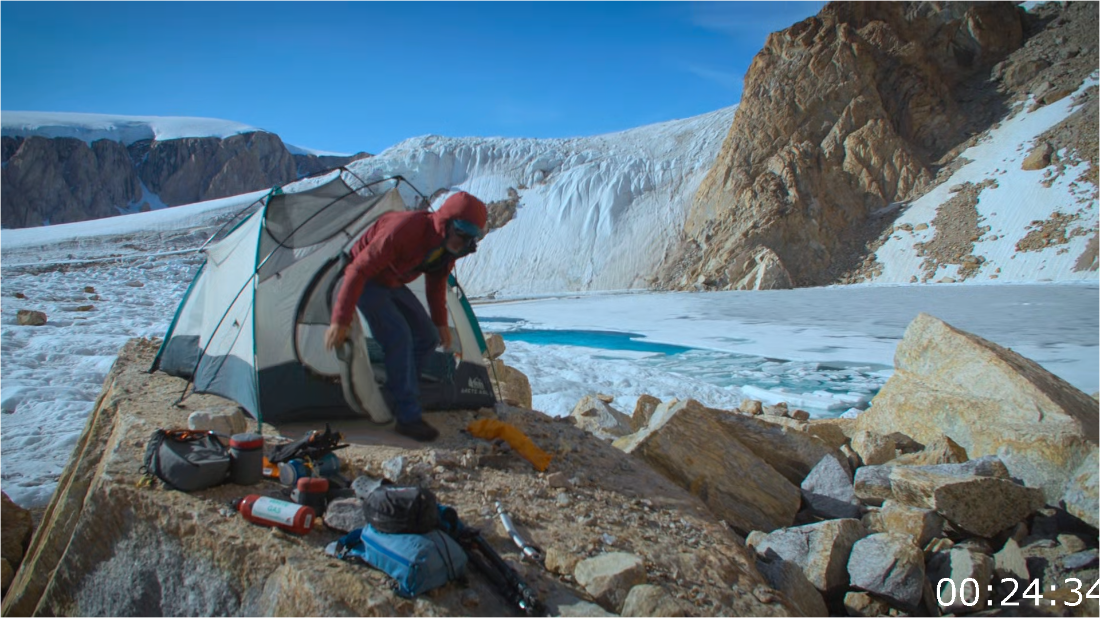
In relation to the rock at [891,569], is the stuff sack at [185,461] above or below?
above

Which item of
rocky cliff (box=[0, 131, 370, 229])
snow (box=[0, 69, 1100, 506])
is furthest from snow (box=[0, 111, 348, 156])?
snow (box=[0, 69, 1100, 506])

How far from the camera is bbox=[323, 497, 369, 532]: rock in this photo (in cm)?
273

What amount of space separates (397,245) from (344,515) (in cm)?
175

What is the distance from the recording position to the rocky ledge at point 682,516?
8.49ft

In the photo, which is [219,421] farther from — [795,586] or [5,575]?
[795,586]

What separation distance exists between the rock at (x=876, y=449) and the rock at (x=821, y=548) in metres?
1.50

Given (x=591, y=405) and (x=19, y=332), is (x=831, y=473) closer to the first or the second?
(x=591, y=405)

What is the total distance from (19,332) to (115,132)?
95.9 m

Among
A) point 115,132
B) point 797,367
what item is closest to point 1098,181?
point 797,367

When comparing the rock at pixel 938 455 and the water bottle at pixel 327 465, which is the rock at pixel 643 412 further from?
the water bottle at pixel 327 465

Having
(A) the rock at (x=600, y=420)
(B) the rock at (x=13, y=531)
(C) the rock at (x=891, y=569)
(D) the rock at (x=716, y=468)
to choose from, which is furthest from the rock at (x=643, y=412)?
(B) the rock at (x=13, y=531)

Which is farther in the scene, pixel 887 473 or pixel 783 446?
pixel 783 446

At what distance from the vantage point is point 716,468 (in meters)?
4.26

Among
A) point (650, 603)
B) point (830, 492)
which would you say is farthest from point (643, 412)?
point (650, 603)
